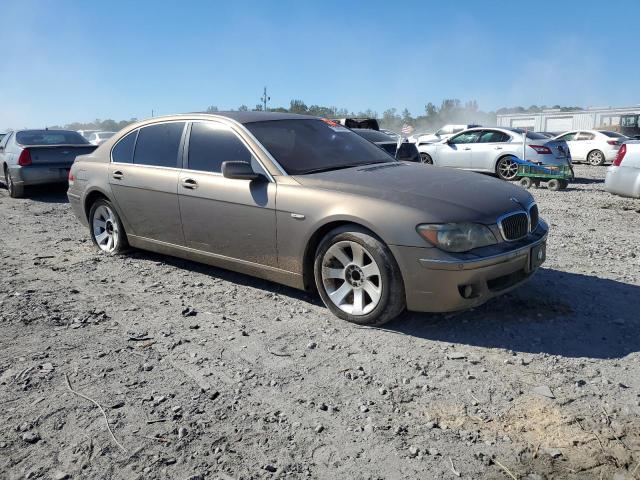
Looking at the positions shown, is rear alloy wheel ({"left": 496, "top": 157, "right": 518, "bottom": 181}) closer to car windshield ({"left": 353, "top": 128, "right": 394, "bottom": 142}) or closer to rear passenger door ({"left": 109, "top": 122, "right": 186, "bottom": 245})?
car windshield ({"left": 353, "top": 128, "right": 394, "bottom": 142})

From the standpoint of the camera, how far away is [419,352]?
3572 mm

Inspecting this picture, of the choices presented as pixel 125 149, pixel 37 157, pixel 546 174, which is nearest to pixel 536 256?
pixel 125 149

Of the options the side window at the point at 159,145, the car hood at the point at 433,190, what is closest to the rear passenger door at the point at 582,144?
the car hood at the point at 433,190

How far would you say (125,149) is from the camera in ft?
19.1

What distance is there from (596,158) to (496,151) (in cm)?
860

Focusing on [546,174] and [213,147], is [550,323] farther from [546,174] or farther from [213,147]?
[546,174]

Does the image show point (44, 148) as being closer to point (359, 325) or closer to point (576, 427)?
point (359, 325)

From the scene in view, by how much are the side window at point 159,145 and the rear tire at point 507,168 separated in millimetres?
10098

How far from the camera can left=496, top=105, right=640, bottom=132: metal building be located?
46031 mm

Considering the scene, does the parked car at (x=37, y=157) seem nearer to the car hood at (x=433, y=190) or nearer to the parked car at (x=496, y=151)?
the car hood at (x=433, y=190)

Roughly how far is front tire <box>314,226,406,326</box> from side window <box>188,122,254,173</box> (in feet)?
3.67

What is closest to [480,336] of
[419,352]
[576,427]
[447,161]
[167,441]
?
[419,352]

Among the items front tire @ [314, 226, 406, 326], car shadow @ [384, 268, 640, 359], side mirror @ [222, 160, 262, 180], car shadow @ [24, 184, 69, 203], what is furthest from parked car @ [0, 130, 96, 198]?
car shadow @ [384, 268, 640, 359]

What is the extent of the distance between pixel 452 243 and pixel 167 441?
2.13 m
